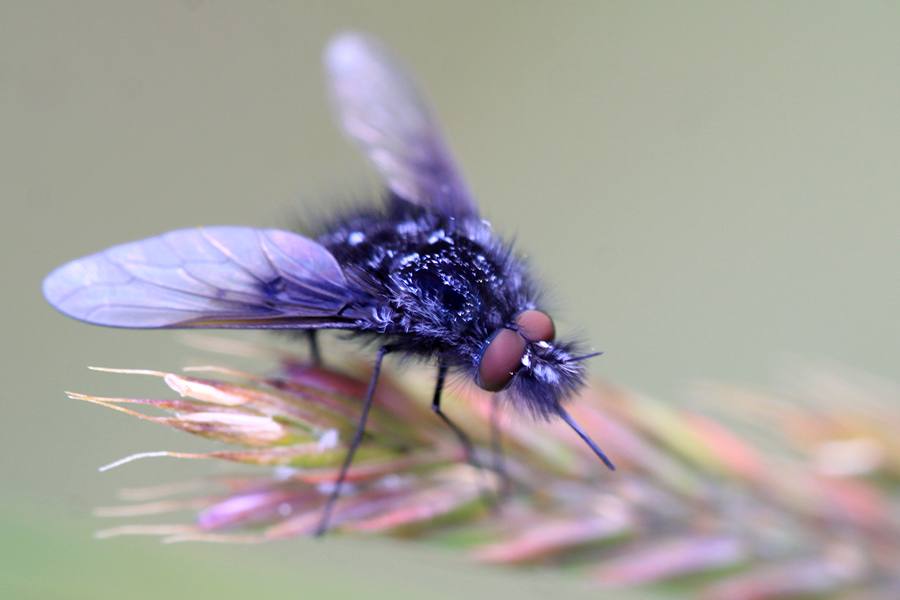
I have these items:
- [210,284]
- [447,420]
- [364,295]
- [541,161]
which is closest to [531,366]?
[447,420]

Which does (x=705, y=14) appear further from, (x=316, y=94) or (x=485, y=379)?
(x=485, y=379)

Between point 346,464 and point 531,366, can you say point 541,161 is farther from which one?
point 346,464

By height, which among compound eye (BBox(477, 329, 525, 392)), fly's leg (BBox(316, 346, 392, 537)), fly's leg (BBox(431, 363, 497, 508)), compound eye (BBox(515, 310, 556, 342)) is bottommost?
fly's leg (BBox(316, 346, 392, 537))

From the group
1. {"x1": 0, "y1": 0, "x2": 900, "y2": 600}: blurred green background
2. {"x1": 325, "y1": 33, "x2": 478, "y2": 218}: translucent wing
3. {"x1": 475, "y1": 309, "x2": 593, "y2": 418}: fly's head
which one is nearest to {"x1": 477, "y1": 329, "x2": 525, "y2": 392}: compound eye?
{"x1": 475, "y1": 309, "x2": 593, "y2": 418}: fly's head

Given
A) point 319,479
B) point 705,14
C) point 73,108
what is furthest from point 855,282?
point 73,108

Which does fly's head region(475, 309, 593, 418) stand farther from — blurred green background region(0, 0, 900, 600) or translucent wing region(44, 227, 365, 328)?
blurred green background region(0, 0, 900, 600)

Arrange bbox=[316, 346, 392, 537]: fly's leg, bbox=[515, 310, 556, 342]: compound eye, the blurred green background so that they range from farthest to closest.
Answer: the blurred green background, bbox=[515, 310, 556, 342]: compound eye, bbox=[316, 346, 392, 537]: fly's leg

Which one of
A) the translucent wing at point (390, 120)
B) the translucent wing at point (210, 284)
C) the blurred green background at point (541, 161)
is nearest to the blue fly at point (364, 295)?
the translucent wing at point (210, 284)
